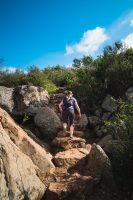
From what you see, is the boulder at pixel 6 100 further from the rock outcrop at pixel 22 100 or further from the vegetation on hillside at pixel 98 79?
the vegetation on hillside at pixel 98 79

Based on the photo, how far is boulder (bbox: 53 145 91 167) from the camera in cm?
1079

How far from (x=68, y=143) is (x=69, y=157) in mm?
1149

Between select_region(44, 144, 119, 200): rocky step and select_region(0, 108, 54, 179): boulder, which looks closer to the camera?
select_region(44, 144, 119, 200): rocky step

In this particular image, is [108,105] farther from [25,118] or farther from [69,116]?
[25,118]

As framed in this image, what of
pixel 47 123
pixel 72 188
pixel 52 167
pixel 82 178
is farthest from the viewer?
pixel 47 123

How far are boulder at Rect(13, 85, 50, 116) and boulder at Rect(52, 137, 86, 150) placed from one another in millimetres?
2524

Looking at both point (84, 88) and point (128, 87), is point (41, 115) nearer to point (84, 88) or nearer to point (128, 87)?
point (84, 88)

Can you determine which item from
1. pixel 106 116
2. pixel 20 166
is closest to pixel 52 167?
pixel 20 166

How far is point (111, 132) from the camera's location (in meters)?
12.4

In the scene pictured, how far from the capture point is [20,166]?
8.80 m

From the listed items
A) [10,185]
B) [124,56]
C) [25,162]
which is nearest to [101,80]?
[124,56]

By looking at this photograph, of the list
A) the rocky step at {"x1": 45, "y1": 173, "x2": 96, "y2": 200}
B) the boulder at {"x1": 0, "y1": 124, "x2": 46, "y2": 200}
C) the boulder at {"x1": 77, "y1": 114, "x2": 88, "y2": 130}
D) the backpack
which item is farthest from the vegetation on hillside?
the boulder at {"x1": 0, "y1": 124, "x2": 46, "y2": 200}

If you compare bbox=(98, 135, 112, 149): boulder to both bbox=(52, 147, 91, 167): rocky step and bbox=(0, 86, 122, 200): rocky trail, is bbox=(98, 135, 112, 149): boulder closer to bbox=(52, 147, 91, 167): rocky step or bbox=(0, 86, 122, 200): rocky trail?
bbox=(0, 86, 122, 200): rocky trail

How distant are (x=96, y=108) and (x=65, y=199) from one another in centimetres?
712
